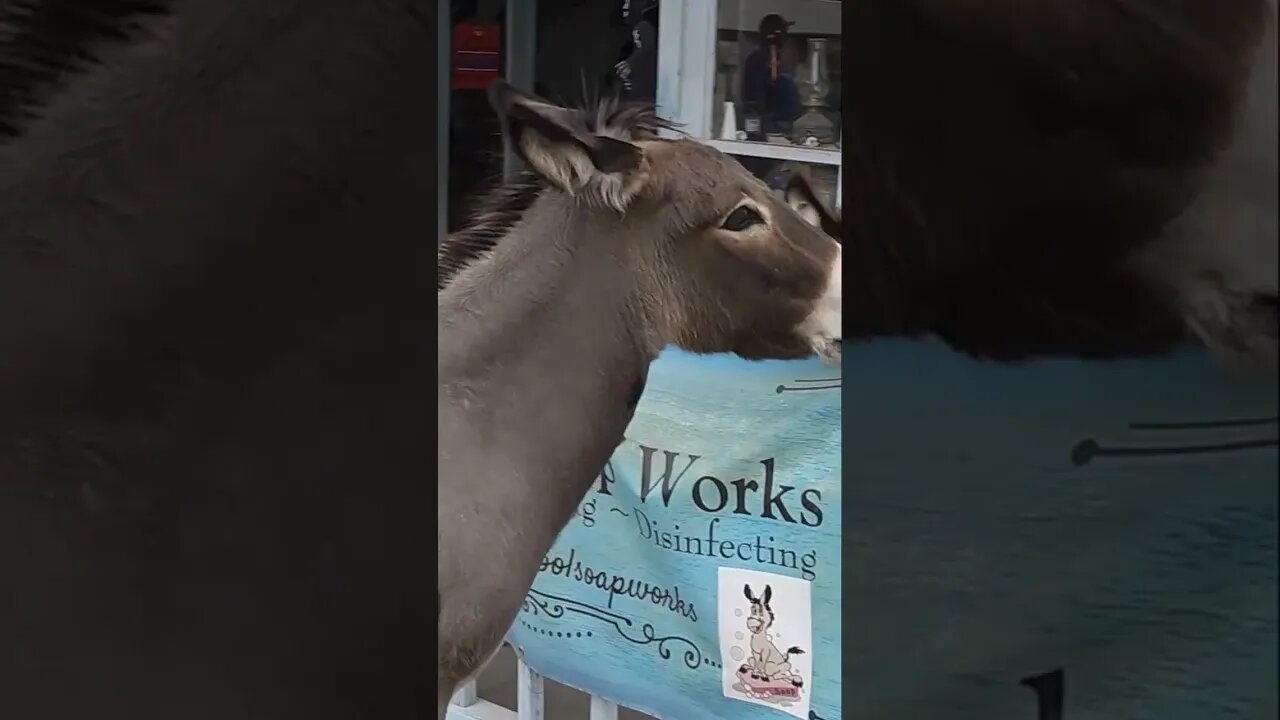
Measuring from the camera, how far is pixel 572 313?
1.26 m

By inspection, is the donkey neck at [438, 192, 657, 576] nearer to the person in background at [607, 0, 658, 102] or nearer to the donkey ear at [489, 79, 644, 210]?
the donkey ear at [489, 79, 644, 210]

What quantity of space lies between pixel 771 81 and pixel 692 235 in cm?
16

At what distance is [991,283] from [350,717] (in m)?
0.83

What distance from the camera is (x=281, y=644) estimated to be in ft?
4.38

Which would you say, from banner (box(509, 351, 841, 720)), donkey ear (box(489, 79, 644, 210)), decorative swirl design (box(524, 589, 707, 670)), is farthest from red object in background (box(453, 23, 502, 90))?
decorative swirl design (box(524, 589, 707, 670))

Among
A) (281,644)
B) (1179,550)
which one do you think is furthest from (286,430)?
(1179,550)

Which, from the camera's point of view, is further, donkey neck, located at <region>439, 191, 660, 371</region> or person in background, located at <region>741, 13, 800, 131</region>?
donkey neck, located at <region>439, 191, 660, 371</region>

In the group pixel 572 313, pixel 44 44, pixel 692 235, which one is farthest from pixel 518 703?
pixel 44 44

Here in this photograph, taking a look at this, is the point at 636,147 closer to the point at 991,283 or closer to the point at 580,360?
the point at 580,360

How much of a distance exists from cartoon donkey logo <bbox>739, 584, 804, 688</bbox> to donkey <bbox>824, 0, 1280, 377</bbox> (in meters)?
0.30

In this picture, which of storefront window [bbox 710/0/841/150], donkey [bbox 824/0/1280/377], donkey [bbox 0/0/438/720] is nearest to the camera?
donkey [bbox 824/0/1280/377]

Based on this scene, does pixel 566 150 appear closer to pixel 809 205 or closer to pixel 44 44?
pixel 809 205

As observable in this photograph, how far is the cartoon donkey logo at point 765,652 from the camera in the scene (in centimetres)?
121

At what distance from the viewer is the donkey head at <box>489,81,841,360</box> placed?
113 centimetres
